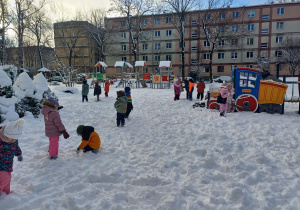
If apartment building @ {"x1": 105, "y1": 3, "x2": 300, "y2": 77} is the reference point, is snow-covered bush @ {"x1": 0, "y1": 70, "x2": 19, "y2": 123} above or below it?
below

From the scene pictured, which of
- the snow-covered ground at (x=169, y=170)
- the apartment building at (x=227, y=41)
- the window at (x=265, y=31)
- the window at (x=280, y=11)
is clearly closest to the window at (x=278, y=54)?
the apartment building at (x=227, y=41)

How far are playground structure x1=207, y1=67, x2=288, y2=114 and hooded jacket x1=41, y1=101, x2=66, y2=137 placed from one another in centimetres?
721

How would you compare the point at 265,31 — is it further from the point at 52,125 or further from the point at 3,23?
the point at 52,125

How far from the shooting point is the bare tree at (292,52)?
34969mm

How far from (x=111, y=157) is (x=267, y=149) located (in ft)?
12.2

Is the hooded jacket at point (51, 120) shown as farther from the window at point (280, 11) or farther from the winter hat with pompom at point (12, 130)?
the window at point (280, 11)

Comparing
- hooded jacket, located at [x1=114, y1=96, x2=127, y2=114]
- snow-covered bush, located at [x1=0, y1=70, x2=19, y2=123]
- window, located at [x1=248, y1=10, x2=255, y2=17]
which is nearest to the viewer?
hooded jacket, located at [x1=114, y1=96, x2=127, y2=114]

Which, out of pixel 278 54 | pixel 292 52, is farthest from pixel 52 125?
pixel 278 54

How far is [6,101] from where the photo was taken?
8094 millimetres

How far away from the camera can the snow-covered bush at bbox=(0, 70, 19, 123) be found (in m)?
7.95

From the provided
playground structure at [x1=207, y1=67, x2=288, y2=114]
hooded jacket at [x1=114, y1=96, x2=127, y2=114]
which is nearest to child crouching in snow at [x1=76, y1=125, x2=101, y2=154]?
hooded jacket at [x1=114, y1=96, x2=127, y2=114]

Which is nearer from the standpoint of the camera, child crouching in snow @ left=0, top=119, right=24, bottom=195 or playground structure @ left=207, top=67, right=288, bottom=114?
child crouching in snow @ left=0, top=119, right=24, bottom=195

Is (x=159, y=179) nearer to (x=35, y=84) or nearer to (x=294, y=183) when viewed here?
(x=294, y=183)

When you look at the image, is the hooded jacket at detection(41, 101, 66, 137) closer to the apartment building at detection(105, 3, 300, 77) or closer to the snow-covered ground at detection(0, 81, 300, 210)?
the snow-covered ground at detection(0, 81, 300, 210)
